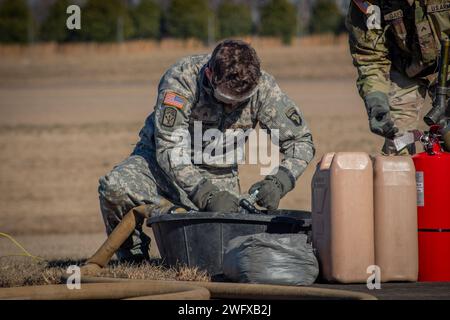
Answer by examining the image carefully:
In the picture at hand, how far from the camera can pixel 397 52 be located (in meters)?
6.96

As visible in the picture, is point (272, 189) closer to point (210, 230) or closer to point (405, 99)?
point (210, 230)

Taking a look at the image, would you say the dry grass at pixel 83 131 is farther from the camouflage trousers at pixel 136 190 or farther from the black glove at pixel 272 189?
the black glove at pixel 272 189

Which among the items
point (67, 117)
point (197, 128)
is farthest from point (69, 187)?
point (197, 128)

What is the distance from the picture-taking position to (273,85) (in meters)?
6.77

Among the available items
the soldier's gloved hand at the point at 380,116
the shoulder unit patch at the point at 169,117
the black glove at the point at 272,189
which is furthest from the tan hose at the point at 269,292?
the soldier's gloved hand at the point at 380,116

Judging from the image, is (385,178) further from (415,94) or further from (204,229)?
(415,94)

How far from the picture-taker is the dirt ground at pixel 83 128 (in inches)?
581

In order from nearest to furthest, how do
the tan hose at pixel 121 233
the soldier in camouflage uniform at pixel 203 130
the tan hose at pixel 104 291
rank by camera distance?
the tan hose at pixel 104 291, the soldier in camouflage uniform at pixel 203 130, the tan hose at pixel 121 233

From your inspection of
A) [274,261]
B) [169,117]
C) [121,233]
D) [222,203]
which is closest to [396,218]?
[274,261]

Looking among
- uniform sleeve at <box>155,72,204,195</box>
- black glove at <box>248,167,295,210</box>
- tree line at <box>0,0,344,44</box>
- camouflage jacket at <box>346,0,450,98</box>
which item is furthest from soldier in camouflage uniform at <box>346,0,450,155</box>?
tree line at <box>0,0,344,44</box>

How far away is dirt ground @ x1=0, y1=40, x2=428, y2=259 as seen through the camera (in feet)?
48.4

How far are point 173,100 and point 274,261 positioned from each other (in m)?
1.53

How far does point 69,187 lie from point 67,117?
375 inches

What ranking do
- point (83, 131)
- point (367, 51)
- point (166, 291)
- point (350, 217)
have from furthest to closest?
point (83, 131) < point (367, 51) < point (350, 217) < point (166, 291)
